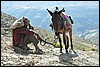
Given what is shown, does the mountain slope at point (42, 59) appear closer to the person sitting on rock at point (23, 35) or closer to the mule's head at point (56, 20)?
the person sitting on rock at point (23, 35)

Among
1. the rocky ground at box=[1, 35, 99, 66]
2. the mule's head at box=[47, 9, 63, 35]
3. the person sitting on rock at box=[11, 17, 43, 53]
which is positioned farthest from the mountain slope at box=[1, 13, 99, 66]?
the mule's head at box=[47, 9, 63, 35]

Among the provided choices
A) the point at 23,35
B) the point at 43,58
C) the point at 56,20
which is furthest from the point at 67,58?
the point at 23,35

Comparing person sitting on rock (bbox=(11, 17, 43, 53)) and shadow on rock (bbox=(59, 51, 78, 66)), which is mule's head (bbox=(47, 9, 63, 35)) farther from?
shadow on rock (bbox=(59, 51, 78, 66))

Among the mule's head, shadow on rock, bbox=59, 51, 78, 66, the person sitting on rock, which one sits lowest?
shadow on rock, bbox=59, 51, 78, 66

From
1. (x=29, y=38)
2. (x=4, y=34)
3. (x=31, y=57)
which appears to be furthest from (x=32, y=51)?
(x=4, y=34)

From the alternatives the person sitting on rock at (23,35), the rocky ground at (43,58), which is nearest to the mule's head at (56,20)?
the person sitting on rock at (23,35)

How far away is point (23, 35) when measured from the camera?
17500mm

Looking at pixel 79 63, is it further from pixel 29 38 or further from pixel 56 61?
pixel 29 38

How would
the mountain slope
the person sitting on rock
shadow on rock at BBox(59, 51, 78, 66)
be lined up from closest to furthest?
the mountain slope
shadow on rock at BBox(59, 51, 78, 66)
the person sitting on rock

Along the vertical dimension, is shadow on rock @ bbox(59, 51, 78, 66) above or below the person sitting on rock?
below

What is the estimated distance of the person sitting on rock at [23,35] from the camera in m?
17.2

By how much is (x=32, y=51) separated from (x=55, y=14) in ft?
7.14

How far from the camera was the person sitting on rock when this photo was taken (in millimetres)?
17188

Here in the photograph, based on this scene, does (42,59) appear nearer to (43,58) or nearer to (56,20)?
Result: (43,58)
